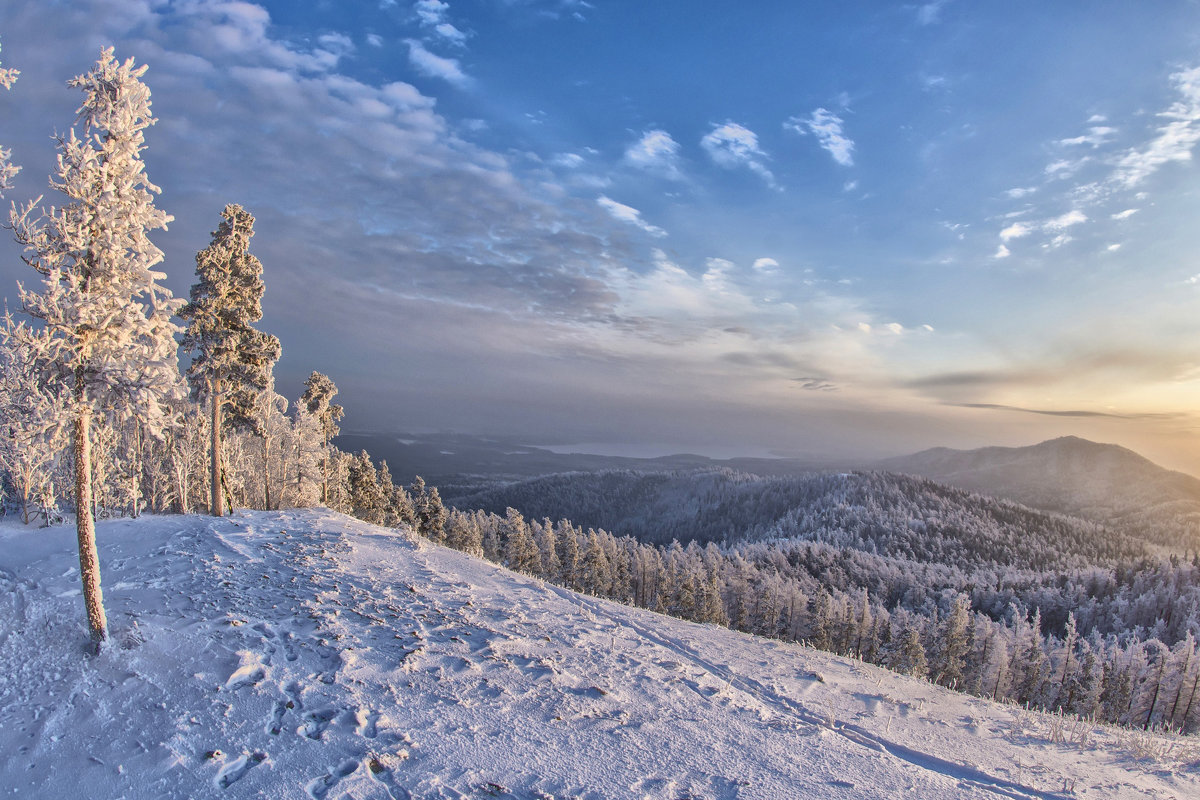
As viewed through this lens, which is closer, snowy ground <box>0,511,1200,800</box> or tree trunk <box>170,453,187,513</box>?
snowy ground <box>0,511,1200,800</box>

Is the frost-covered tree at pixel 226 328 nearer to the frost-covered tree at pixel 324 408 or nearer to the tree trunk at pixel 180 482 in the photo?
the frost-covered tree at pixel 324 408

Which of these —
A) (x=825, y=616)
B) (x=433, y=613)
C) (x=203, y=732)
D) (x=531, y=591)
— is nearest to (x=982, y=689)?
(x=825, y=616)

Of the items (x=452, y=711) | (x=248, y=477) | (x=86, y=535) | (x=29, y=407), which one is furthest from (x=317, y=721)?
(x=248, y=477)

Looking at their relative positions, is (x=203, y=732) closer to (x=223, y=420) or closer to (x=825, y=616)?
(x=223, y=420)

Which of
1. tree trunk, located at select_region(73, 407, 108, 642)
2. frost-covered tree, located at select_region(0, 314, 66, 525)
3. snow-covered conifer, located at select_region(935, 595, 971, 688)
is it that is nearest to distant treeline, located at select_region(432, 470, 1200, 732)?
snow-covered conifer, located at select_region(935, 595, 971, 688)

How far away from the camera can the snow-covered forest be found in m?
11.3

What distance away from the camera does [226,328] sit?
2628cm

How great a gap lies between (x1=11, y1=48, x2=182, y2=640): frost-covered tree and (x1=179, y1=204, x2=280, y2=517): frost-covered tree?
14.9 meters

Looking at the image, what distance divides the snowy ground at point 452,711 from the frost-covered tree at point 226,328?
11444mm

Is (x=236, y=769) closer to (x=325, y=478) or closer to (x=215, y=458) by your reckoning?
(x=215, y=458)

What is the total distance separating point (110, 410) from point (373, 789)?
1047 centimetres

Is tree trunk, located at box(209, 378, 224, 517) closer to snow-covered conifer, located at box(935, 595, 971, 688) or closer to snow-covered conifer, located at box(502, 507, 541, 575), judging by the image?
snow-covered conifer, located at box(502, 507, 541, 575)

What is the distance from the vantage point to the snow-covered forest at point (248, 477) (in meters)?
11.3

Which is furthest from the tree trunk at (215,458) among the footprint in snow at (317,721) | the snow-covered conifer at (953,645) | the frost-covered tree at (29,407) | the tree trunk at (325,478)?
the snow-covered conifer at (953,645)
